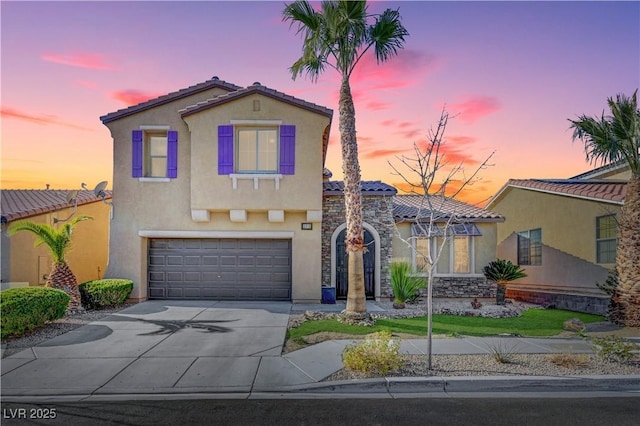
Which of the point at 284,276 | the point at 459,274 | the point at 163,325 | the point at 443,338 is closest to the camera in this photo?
the point at 443,338

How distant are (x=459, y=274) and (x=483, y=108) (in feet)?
21.5

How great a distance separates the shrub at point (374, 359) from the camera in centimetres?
749

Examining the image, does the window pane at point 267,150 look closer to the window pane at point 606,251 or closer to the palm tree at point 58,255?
the palm tree at point 58,255

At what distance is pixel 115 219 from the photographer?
1533cm

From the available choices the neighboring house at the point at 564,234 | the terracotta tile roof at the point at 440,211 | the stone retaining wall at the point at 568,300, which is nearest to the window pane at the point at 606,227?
the neighboring house at the point at 564,234

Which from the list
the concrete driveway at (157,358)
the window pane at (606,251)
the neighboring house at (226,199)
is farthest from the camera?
the neighboring house at (226,199)

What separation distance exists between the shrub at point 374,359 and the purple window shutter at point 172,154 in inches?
400

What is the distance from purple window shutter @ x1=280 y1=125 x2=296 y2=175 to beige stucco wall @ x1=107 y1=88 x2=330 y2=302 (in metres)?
0.17

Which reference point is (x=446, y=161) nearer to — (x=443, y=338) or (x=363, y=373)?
(x=443, y=338)

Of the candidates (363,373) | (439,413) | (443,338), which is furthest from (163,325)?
(439,413)

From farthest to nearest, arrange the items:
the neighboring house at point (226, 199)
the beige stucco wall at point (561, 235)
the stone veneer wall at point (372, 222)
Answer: the stone veneer wall at point (372, 222)
the beige stucco wall at point (561, 235)
the neighboring house at point (226, 199)

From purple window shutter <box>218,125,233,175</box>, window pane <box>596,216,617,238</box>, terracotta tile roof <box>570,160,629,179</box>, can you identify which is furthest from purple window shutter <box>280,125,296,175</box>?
terracotta tile roof <box>570,160,629,179</box>

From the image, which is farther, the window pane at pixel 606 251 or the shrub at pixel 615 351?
the window pane at pixel 606 251

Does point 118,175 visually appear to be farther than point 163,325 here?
Yes
